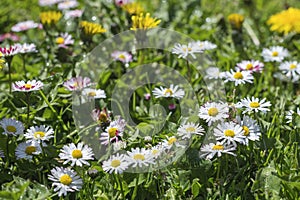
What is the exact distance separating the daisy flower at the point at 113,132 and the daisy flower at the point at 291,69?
0.73 meters

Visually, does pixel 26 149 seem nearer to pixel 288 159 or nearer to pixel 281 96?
pixel 288 159

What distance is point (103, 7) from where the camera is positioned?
2.55 metres

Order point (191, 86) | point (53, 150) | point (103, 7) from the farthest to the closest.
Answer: point (103, 7)
point (191, 86)
point (53, 150)

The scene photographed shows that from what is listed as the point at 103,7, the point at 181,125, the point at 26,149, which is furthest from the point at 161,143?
the point at 103,7

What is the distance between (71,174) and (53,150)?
6.0 inches

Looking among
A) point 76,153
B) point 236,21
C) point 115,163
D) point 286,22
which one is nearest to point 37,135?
point 76,153

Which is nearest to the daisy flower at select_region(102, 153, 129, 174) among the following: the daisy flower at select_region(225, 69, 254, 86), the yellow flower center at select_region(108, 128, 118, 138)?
the yellow flower center at select_region(108, 128, 118, 138)

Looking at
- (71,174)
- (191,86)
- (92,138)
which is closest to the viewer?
(71,174)

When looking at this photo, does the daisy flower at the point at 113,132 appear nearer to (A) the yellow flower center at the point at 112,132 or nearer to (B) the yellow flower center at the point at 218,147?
(A) the yellow flower center at the point at 112,132

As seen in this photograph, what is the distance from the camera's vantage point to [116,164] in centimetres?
Answer: 145

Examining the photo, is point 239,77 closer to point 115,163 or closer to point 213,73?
point 213,73

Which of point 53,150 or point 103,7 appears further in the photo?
point 103,7

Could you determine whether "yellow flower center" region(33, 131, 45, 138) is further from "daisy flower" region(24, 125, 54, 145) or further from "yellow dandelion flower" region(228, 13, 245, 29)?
"yellow dandelion flower" region(228, 13, 245, 29)

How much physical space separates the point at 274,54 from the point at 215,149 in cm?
80
